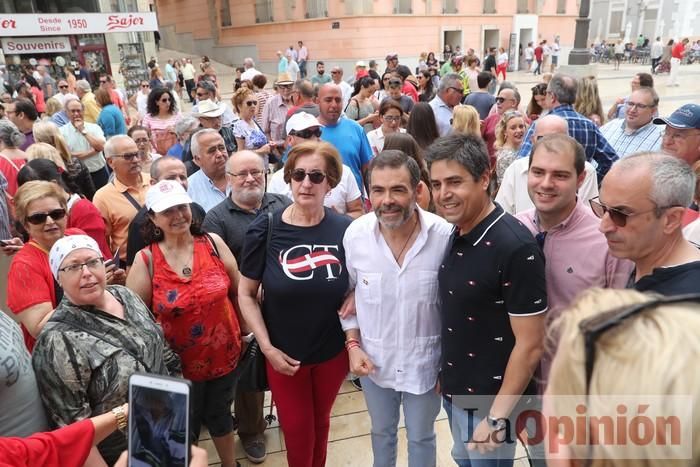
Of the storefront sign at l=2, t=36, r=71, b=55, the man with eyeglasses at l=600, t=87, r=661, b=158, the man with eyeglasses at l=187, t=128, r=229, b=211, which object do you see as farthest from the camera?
the storefront sign at l=2, t=36, r=71, b=55

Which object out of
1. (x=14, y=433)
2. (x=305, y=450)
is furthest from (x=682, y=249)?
(x=14, y=433)

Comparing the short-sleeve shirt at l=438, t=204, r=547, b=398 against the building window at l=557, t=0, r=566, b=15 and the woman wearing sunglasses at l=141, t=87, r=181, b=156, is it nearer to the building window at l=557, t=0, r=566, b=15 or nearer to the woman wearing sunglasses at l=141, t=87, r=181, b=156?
the woman wearing sunglasses at l=141, t=87, r=181, b=156

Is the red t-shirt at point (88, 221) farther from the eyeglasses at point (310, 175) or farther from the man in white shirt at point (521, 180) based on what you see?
the man in white shirt at point (521, 180)

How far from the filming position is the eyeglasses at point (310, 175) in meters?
2.52

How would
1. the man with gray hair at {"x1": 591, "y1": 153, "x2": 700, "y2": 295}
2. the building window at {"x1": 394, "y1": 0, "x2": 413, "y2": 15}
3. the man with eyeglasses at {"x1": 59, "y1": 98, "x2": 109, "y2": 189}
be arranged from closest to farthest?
the man with gray hair at {"x1": 591, "y1": 153, "x2": 700, "y2": 295}, the man with eyeglasses at {"x1": 59, "y1": 98, "x2": 109, "y2": 189}, the building window at {"x1": 394, "y1": 0, "x2": 413, "y2": 15}

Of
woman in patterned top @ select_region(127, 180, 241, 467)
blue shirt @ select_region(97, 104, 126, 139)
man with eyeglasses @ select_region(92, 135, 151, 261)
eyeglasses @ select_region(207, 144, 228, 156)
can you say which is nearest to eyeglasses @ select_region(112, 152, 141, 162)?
man with eyeglasses @ select_region(92, 135, 151, 261)

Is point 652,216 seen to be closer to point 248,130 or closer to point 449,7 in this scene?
point 248,130

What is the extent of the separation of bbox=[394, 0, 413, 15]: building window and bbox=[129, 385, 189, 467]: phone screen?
29.9m

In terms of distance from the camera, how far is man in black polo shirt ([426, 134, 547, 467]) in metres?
1.85

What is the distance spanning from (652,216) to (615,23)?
50968 millimetres

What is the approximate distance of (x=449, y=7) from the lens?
29922mm

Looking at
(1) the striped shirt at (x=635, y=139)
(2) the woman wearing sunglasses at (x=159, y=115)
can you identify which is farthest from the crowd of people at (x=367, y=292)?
(2) the woman wearing sunglasses at (x=159, y=115)

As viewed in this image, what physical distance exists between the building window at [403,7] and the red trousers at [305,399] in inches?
1148

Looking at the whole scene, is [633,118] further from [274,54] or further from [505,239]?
A: [274,54]
